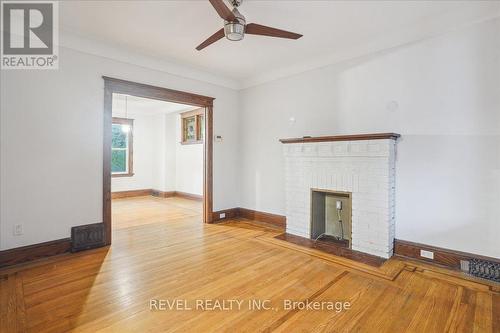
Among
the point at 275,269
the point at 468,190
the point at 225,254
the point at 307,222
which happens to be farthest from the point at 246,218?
the point at 468,190

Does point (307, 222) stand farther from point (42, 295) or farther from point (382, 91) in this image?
point (42, 295)


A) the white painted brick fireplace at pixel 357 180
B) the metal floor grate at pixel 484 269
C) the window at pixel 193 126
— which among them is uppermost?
the window at pixel 193 126

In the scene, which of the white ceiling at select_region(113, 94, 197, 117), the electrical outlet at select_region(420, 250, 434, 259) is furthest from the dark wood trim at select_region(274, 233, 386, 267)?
the white ceiling at select_region(113, 94, 197, 117)

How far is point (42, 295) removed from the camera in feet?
7.56

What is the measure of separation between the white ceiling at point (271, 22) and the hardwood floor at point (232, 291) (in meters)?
2.79

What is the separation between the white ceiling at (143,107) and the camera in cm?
701

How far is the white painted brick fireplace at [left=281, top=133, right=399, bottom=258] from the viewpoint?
126 inches

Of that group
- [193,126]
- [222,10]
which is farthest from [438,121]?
[193,126]

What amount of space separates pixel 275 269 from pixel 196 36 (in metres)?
3.02

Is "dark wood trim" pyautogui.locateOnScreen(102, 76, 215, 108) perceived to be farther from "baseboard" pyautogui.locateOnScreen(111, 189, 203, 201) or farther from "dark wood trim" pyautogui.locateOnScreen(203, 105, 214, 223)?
"baseboard" pyautogui.locateOnScreen(111, 189, 203, 201)

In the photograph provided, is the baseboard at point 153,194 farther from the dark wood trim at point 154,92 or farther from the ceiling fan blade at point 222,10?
the ceiling fan blade at point 222,10

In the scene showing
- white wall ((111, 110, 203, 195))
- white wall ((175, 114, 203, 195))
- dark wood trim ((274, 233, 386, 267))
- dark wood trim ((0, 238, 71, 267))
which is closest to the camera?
dark wood trim ((0, 238, 71, 267))

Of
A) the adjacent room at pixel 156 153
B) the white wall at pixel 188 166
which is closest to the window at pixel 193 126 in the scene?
the adjacent room at pixel 156 153

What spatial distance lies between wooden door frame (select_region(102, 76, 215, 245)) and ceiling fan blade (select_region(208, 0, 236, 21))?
2.27m
